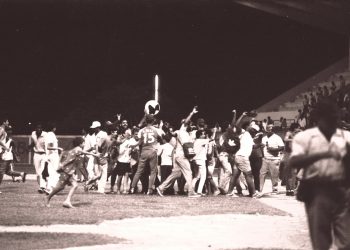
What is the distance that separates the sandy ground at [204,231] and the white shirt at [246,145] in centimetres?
428

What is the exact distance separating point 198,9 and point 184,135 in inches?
972

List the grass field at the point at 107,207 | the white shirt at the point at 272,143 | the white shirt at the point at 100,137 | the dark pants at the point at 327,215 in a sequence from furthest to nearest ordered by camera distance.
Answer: the white shirt at the point at 272,143 < the white shirt at the point at 100,137 < the grass field at the point at 107,207 < the dark pants at the point at 327,215

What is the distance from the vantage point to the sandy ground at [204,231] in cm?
944

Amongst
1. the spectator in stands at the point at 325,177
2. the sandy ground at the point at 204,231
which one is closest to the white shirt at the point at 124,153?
the sandy ground at the point at 204,231

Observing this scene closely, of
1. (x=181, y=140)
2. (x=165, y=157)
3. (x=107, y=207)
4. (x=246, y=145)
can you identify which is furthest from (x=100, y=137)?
(x=107, y=207)

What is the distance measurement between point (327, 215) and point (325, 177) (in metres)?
0.34

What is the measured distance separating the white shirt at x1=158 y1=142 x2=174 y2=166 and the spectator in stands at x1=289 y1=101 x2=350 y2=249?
1226cm

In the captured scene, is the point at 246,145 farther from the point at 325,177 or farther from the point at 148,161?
the point at 325,177

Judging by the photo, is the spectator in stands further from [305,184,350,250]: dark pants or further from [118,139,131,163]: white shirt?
[118,139,131,163]: white shirt

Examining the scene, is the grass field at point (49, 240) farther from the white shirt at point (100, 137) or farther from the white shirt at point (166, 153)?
the white shirt at point (166, 153)

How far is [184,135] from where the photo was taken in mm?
17844

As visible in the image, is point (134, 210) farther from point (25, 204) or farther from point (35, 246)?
point (35, 246)

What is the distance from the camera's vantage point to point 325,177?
643 cm

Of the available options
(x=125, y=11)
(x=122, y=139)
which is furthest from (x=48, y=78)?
(x=122, y=139)
